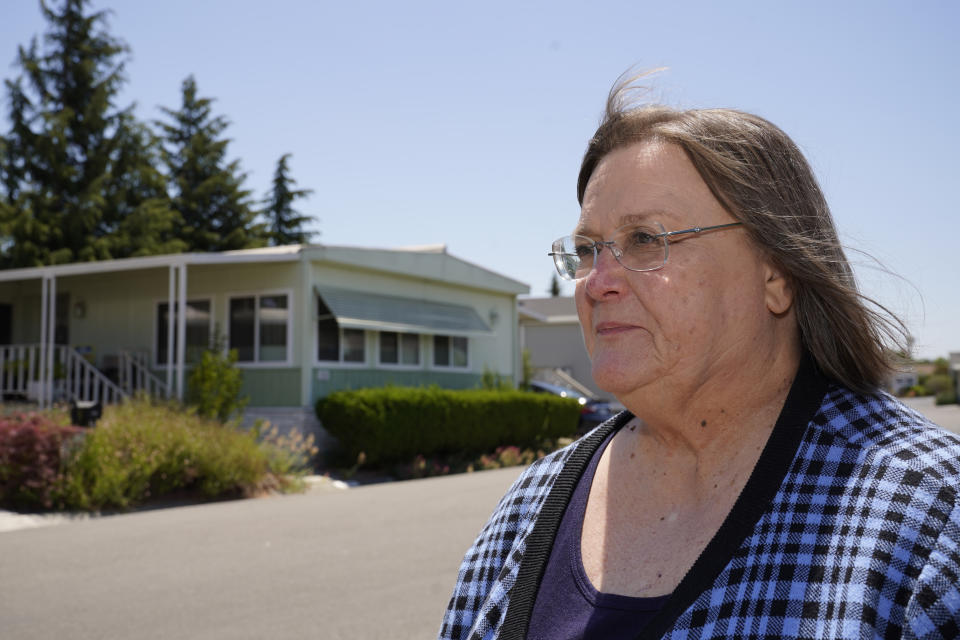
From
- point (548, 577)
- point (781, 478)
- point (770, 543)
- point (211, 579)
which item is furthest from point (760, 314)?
point (211, 579)

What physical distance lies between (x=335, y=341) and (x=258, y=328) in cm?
159

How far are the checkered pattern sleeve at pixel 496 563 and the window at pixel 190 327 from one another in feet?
55.7

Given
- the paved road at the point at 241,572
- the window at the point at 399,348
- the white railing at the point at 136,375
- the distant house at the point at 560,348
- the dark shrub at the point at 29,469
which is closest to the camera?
the paved road at the point at 241,572

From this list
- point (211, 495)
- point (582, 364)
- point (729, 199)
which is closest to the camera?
point (729, 199)

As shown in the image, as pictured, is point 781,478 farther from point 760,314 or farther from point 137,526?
point 137,526

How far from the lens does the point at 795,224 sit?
1643mm

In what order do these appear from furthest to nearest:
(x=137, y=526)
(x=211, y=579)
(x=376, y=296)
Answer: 1. (x=376, y=296)
2. (x=137, y=526)
3. (x=211, y=579)

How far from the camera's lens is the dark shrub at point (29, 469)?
1116 centimetres

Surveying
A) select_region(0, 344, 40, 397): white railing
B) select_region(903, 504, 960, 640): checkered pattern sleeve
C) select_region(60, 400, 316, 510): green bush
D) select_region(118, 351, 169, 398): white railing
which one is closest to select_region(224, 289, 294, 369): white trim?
select_region(118, 351, 169, 398): white railing

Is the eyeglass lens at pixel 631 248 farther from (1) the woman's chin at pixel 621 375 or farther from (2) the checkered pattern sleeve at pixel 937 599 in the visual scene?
(2) the checkered pattern sleeve at pixel 937 599

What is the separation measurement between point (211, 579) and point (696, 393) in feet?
20.2

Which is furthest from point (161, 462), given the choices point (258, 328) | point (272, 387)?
point (258, 328)

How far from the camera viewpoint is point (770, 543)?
1375mm

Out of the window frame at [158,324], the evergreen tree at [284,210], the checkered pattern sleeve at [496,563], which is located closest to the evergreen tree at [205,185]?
the evergreen tree at [284,210]
